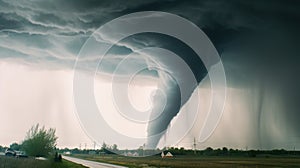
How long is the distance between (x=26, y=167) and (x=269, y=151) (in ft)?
510

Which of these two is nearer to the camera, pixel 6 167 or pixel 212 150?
pixel 6 167

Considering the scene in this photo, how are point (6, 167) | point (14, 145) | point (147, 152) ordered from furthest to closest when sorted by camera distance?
1. point (147, 152)
2. point (14, 145)
3. point (6, 167)

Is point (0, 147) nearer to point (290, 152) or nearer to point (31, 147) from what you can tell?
point (31, 147)

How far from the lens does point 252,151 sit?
15975cm

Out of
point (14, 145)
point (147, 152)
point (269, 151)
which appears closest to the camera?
point (14, 145)

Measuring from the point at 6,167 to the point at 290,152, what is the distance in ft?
534

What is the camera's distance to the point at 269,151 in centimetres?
17100

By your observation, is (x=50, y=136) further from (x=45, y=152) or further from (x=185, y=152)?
(x=185, y=152)

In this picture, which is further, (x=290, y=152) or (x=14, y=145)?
(x=290, y=152)

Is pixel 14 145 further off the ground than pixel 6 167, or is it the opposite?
pixel 14 145

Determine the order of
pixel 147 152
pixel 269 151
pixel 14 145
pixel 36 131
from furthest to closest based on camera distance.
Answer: pixel 147 152, pixel 269 151, pixel 14 145, pixel 36 131

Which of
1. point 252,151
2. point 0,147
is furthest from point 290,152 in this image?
point 0,147

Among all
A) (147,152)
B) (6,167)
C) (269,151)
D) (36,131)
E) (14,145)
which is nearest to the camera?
(6,167)

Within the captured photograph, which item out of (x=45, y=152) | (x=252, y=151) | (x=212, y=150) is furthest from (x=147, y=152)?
(x=45, y=152)
